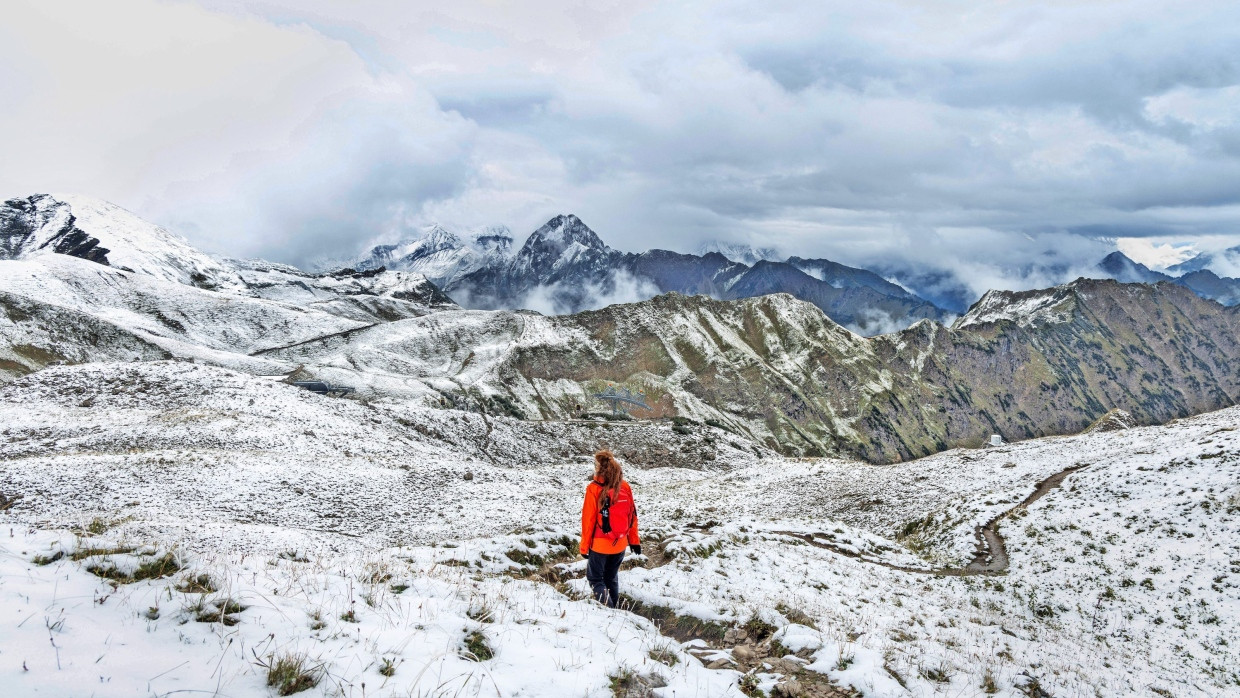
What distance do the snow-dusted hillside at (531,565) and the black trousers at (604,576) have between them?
0.87m

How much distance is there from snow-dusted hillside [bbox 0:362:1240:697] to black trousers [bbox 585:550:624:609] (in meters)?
0.87

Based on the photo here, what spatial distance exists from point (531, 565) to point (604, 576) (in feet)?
17.6

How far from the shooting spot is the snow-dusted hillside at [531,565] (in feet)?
19.6

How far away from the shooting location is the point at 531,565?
53.2ft

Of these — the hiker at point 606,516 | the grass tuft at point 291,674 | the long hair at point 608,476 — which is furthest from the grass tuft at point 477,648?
the long hair at point 608,476

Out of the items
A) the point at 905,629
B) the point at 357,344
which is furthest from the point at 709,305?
the point at 905,629

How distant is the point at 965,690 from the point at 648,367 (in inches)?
5766

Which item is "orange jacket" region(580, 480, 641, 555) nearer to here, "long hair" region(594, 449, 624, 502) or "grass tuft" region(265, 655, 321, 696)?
"long hair" region(594, 449, 624, 502)

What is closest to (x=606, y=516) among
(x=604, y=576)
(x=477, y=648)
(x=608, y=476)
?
(x=608, y=476)

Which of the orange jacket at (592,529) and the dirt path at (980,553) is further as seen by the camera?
the dirt path at (980,553)

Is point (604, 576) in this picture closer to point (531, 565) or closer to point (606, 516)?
point (606, 516)

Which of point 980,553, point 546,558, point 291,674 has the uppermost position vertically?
point 291,674

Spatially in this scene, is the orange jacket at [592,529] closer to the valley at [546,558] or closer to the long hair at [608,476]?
the long hair at [608,476]

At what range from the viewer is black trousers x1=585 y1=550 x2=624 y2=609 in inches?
448
